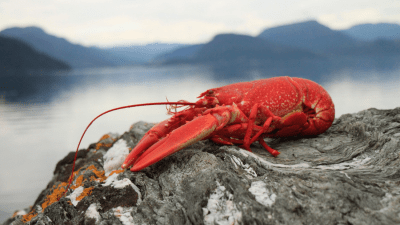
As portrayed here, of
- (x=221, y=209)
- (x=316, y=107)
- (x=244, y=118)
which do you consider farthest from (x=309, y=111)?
(x=221, y=209)

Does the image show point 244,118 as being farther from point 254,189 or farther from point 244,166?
point 254,189

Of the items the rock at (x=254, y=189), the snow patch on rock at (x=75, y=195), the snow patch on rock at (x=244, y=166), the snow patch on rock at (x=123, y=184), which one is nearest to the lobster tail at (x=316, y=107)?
the rock at (x=254, y=189)

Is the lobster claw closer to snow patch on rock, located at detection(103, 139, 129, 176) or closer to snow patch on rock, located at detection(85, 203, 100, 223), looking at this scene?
snow patch on rock, located at detection(85, 203, 100, 223)

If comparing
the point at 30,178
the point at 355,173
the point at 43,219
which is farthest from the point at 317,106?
the point at 30,178

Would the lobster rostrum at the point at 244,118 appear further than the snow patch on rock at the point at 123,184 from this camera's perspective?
Yes

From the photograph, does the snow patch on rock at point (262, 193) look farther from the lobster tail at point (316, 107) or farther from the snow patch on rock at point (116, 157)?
the snow patch on rock at point (116, 157)

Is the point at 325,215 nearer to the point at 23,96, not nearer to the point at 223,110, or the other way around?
the point at 223,110
